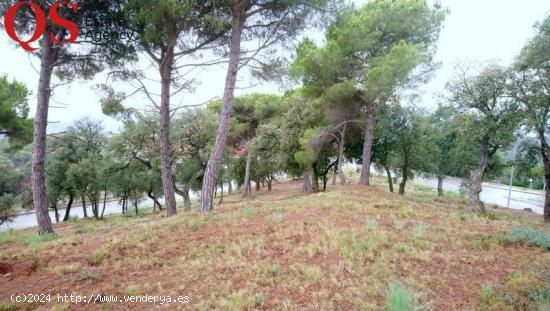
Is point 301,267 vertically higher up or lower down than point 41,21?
lower down

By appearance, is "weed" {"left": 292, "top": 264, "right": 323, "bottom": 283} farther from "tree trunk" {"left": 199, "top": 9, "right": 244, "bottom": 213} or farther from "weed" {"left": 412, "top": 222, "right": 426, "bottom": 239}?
"tree trunk" {"left": 199, "top": 9, "right": 244, "bottom": 213}

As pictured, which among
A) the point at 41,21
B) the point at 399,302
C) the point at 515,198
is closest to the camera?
the point at 399,302

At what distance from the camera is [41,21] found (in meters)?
7.36

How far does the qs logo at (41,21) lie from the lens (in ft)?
23.4

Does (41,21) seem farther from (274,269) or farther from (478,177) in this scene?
(478,177)

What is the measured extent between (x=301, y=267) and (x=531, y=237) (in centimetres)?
437

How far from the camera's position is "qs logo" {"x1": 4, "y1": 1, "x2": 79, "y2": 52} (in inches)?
280

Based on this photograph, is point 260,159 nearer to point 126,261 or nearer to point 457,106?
point 457,106

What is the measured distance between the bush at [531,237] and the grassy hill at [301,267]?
2 centimetres

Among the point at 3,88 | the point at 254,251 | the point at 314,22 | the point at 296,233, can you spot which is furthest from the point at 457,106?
the point at 3,88

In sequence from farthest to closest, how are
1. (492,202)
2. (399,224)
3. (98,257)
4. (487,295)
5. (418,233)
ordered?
(492,202), (399,224), (418,233), (98,257), (487,295)

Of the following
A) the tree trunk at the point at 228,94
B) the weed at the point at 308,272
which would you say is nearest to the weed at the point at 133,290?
the weed at the point at 308,272

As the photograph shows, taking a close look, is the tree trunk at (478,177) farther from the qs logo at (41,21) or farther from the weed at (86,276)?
the qs logo at (41,21)

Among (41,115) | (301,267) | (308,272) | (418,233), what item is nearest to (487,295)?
(418,233)
